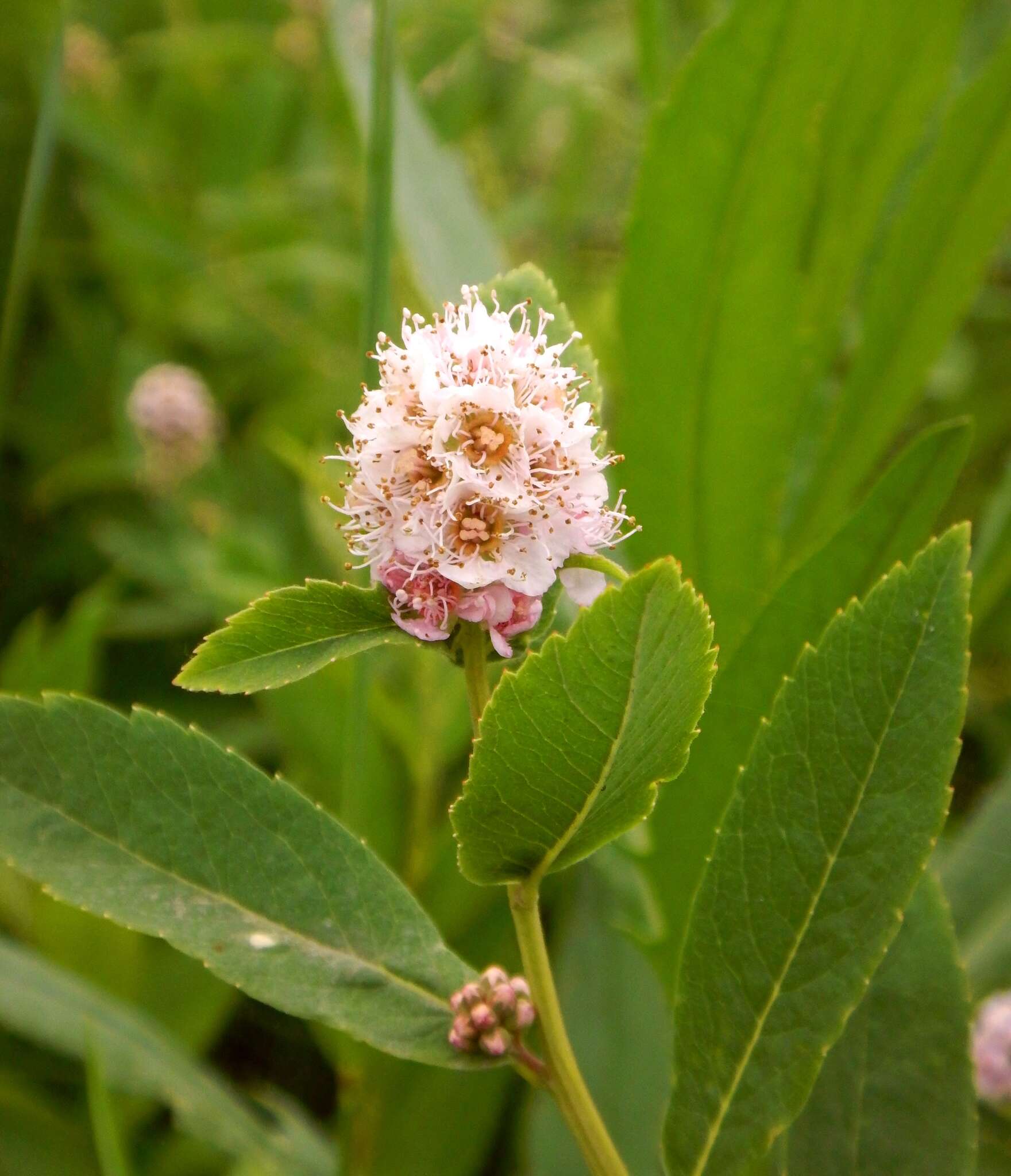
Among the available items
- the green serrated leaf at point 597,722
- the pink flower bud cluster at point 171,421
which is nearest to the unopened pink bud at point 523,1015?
the green serrated leaf at point 597,722

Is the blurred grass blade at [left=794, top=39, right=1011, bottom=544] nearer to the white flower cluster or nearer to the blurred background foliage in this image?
the blurred background foliage

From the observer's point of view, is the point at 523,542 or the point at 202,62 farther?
the point at 202,62

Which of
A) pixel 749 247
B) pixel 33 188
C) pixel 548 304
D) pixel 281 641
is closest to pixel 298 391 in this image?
pixel 33 188

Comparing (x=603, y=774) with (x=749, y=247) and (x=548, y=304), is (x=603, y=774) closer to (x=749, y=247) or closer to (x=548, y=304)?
(x=548, y=304)

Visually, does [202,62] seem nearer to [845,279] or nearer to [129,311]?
[129,311]

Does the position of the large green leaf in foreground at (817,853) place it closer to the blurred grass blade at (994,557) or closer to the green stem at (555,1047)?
the green stem at (555,1047)

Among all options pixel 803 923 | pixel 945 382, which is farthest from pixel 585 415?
pixel 945 382
